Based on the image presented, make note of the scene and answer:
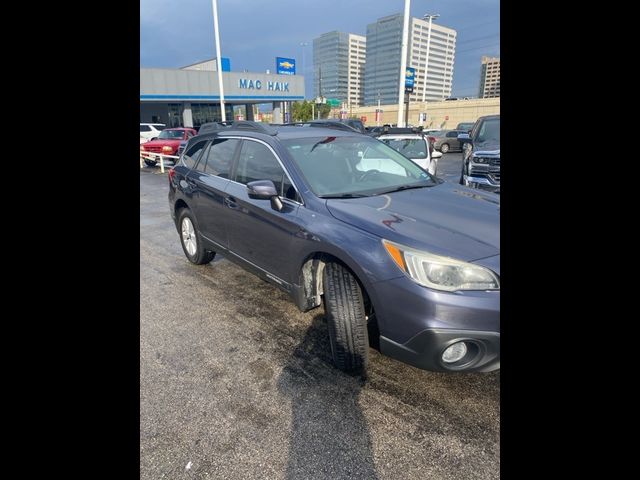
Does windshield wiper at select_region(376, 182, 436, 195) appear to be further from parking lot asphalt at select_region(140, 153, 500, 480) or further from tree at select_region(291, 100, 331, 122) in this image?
tree at select_region(291, 100, 331, 122)

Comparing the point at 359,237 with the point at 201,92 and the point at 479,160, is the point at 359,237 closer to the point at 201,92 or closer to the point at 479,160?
the point at 479,160

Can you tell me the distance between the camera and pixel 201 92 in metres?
34.5

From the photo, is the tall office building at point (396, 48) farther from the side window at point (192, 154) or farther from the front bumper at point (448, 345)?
the front bumper at point (448, 345)

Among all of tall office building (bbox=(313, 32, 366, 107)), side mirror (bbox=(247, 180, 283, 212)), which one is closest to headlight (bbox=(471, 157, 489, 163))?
side mirror (bbox=(247, 180, 283, 212))

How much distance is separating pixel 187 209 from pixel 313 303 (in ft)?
8.25

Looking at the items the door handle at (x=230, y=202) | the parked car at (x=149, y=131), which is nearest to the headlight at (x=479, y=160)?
the door handle at (x=230, y=202)

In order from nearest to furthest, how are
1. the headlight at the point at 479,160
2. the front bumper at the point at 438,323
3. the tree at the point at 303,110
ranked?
the front bumper at the point at 438,323
the headlight at the point at 479,160
the tree at the point at 303,110

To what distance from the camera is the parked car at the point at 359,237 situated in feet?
6.97

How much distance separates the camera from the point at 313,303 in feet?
9.81

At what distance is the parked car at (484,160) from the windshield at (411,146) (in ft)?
2.89

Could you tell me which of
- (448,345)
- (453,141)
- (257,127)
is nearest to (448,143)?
(453,141)

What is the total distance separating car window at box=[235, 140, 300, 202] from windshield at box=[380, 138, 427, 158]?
219 inches
